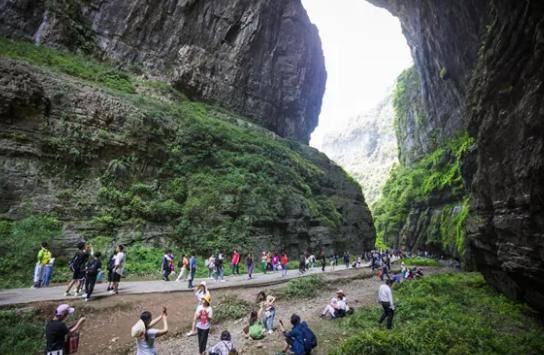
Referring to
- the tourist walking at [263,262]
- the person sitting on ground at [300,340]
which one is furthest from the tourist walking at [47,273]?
the tourist walking at [263,262]

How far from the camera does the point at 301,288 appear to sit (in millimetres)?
17250

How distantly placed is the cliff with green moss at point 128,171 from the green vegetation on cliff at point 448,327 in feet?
41.6

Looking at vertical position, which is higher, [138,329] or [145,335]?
[138,329]

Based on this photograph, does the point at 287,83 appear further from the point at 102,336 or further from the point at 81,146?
the point at 102,336

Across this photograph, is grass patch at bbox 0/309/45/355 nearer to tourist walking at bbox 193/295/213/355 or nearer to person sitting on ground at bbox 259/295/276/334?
tourist walking at bbox 193/295/213/355

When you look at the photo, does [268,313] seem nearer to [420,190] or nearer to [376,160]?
[420,190]

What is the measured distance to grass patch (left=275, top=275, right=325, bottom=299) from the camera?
1625 centimetres

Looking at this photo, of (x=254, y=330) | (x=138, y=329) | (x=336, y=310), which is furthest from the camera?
(x=336, y=310)

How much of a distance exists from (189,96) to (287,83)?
61.6 feet

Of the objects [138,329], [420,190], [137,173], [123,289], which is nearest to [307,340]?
[138,329]

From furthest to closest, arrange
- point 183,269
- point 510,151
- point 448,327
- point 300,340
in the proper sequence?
point 183,269
point 510,151
point 448,327
point 300,340

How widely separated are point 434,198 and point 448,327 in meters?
43.5

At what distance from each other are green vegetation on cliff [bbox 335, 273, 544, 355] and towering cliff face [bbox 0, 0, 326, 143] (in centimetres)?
3294

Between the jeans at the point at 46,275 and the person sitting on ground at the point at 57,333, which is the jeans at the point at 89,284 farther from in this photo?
the person sitting on ground at the point at 57,333
